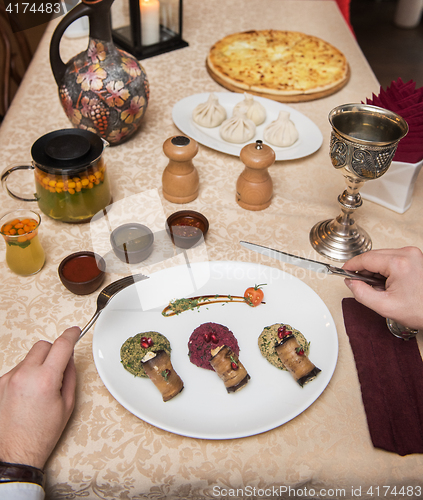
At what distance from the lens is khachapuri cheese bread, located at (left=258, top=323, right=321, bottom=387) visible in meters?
0.70

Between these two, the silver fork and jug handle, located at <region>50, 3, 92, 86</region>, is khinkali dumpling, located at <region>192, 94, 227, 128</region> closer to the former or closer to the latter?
jug handle, located at <region>50, 3, 92, 86</region>

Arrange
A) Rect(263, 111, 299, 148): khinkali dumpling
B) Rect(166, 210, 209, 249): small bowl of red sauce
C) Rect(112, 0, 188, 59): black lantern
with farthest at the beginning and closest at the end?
Rect(112, 0, 188, 59): black lantern
Rect(263, 111, 299, 148): khinkali dumpling
Rect(166, 210, 209, 249): small bowl of red sauce

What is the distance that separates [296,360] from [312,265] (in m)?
0.25

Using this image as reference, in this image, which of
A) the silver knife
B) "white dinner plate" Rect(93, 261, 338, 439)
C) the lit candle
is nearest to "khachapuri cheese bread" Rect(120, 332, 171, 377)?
"white dinner plate" Rect(93, 261, 338, 439)

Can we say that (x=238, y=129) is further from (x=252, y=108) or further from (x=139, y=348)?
(x=139, y=348)

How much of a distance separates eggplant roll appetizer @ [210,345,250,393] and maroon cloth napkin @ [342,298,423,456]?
8.3 inches

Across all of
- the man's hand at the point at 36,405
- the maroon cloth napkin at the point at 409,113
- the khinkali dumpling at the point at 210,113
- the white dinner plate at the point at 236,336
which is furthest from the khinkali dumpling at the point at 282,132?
the man's hand at the point at 36,405

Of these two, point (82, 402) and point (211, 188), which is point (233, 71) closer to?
point (211, 188)

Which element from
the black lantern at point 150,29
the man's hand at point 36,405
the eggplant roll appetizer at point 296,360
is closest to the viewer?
the man's hand at point 36,405

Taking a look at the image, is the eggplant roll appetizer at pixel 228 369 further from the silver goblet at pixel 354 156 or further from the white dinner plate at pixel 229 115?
the white dinner plate at pixel 229 115

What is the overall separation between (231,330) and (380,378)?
28 cm

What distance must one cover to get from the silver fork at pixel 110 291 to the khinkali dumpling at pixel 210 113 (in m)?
0.64

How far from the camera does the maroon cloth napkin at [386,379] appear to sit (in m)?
0.66

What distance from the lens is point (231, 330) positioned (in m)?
0.80
